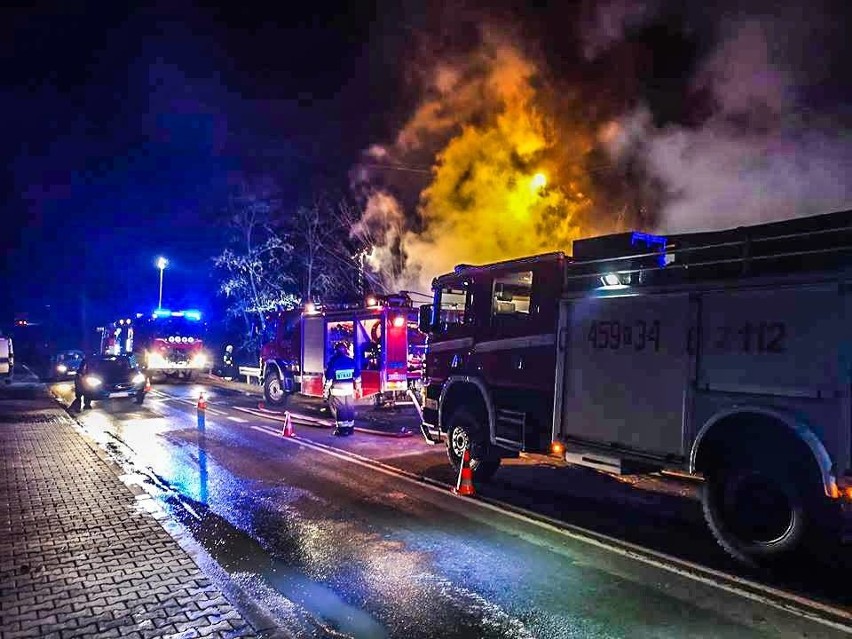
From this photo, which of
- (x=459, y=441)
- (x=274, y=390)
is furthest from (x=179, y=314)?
(x=459, y=441)

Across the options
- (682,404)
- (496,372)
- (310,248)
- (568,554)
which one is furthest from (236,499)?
(310,248)

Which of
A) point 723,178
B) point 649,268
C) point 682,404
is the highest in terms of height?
point 723,178

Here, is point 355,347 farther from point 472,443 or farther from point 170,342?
point 170,342

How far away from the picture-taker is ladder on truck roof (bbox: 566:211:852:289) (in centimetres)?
527

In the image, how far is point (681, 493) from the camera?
27.0 feet

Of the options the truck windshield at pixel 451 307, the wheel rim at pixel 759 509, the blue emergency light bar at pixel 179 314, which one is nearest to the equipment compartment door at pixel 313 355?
the truck windshield at pixel 451 307

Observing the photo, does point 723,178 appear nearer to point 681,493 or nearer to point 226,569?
point 681,493

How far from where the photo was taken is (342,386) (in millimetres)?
14180

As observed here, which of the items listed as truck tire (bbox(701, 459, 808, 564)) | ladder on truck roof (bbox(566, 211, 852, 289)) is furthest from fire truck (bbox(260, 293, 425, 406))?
truck tire (bbox(701, 459, 808, 564))

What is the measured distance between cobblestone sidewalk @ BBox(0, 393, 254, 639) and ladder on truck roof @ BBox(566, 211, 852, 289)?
4.89 m

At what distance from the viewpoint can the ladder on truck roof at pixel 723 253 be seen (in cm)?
527

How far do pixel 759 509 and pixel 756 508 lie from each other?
0.08 feet

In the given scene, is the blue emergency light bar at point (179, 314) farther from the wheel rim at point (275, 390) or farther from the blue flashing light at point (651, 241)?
the blue flashing light at point (651, 241)

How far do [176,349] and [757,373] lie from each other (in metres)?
25.4
